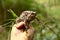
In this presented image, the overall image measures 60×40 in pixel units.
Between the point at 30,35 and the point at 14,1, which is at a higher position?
the point at 14,1

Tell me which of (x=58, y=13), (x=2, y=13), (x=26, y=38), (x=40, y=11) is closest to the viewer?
(x=26, y=38)

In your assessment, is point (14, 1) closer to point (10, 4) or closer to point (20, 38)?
point (10, 4)

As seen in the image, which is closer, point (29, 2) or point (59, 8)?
point (29, 2)

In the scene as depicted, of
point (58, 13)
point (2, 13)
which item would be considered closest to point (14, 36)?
point (2, 13)

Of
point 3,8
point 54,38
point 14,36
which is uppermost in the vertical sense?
point 3,8

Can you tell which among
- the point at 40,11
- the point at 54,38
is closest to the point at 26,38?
the point at 54,38

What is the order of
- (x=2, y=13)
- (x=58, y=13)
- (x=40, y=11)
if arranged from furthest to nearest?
(x=58, y=13), (x=2, y=13), (x=40, y=11)

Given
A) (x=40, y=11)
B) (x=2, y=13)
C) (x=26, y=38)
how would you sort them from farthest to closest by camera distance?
(x=2, y=13) → (x=40, y=11) → (x=26, y=38)

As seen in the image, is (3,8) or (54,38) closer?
(54,38)

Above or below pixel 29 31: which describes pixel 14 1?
above

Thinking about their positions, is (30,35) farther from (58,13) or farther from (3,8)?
(58,13)
